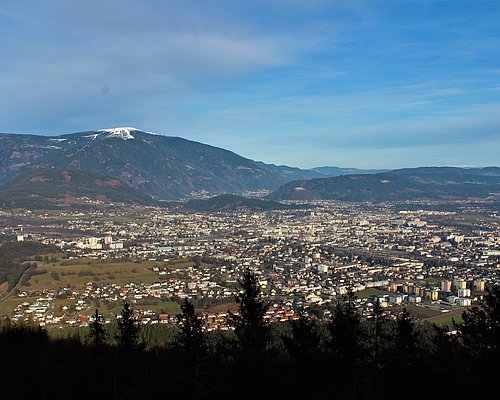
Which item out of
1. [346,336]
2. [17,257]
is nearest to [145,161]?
[17,257]

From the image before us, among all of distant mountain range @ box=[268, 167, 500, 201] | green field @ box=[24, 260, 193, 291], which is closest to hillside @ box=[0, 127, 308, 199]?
distant mountain range @ box=[268, 167, 500, 201]

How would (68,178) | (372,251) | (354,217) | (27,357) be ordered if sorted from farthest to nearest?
(68,178) → (354,217) → (372,251) → (27,357)

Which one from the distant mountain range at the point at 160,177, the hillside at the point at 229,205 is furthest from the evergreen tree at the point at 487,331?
the hillside at the point at 229,205

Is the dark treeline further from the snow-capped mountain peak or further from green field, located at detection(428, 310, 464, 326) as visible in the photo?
the snow-capped mountain peak

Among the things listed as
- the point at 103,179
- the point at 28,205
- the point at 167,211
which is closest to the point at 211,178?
the point at 103,179

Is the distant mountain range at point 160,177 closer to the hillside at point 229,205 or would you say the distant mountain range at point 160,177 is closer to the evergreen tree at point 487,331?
the hillside at point 229,205

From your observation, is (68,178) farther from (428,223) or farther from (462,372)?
(462,372)
